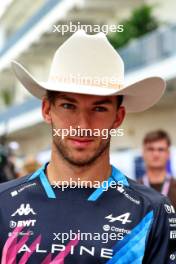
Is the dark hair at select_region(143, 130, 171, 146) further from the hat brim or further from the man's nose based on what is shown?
the man's nose

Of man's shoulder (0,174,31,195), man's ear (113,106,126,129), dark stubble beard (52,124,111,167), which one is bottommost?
man's shoulder (0,174,31,195)

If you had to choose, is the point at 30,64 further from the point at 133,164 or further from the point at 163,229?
the point at 163,229

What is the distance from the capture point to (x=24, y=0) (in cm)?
3688

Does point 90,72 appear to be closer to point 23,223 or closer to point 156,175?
point 23,223

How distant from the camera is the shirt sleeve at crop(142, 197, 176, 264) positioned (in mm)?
2631

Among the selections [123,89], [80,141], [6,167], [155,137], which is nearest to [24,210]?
[80,141]

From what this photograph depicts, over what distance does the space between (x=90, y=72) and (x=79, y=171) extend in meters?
0.38

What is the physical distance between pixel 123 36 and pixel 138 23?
54cm

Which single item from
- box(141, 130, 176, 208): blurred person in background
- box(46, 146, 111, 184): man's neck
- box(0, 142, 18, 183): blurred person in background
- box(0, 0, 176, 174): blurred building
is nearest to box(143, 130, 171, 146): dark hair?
box(141, 130, 176, 208): blurred person in background

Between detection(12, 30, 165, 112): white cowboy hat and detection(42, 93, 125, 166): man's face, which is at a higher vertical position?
detection(12, 30, 165, 112): white cowboy hat

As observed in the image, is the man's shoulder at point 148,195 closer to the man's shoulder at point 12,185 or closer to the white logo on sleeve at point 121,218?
the white logo on sleeve at point 121,218

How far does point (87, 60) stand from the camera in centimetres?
278

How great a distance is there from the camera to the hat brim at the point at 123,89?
264 cm

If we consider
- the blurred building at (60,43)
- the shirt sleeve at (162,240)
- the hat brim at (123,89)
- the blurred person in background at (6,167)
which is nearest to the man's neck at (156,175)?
the blurred person in background at (6,167)
